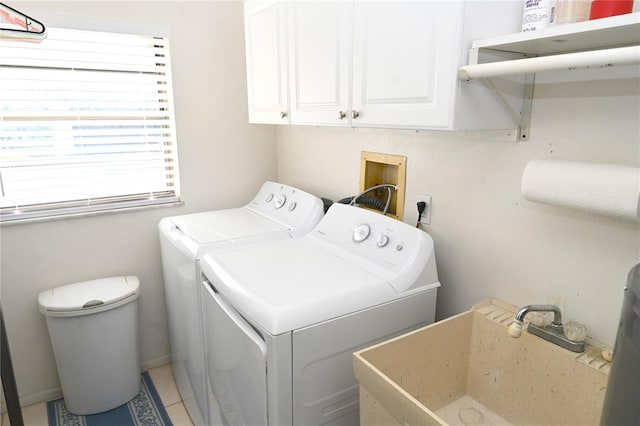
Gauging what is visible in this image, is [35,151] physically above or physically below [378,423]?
above

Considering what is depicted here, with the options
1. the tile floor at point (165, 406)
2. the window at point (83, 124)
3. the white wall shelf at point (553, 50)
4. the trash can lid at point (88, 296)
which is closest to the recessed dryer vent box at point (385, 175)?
the white wall shelf at point (553, 50)

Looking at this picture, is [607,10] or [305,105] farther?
[305,105]

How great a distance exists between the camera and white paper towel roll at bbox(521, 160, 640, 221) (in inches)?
36.9

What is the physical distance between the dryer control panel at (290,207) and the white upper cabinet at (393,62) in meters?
0.47

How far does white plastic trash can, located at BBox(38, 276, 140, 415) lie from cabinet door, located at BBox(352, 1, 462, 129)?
5.19 ft

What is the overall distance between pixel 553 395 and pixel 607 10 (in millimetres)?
1051

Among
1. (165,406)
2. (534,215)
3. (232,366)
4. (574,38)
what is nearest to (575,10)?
(574,38)

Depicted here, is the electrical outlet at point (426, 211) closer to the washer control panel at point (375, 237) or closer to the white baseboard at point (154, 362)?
the washer control panel at point (375, 237)

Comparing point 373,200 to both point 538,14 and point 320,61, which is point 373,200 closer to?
point 320,61

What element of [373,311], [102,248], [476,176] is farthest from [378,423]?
[102,248]

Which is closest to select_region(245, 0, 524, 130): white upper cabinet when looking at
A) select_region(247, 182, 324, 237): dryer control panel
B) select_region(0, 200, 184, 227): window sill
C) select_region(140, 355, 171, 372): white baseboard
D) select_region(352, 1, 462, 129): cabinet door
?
select_region(352, 1, 462, 129): cabinet door

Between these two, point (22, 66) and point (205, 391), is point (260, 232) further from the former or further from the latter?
point (22, 66)

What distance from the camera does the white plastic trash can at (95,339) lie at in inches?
80.6

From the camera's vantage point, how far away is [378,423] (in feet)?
3.71
